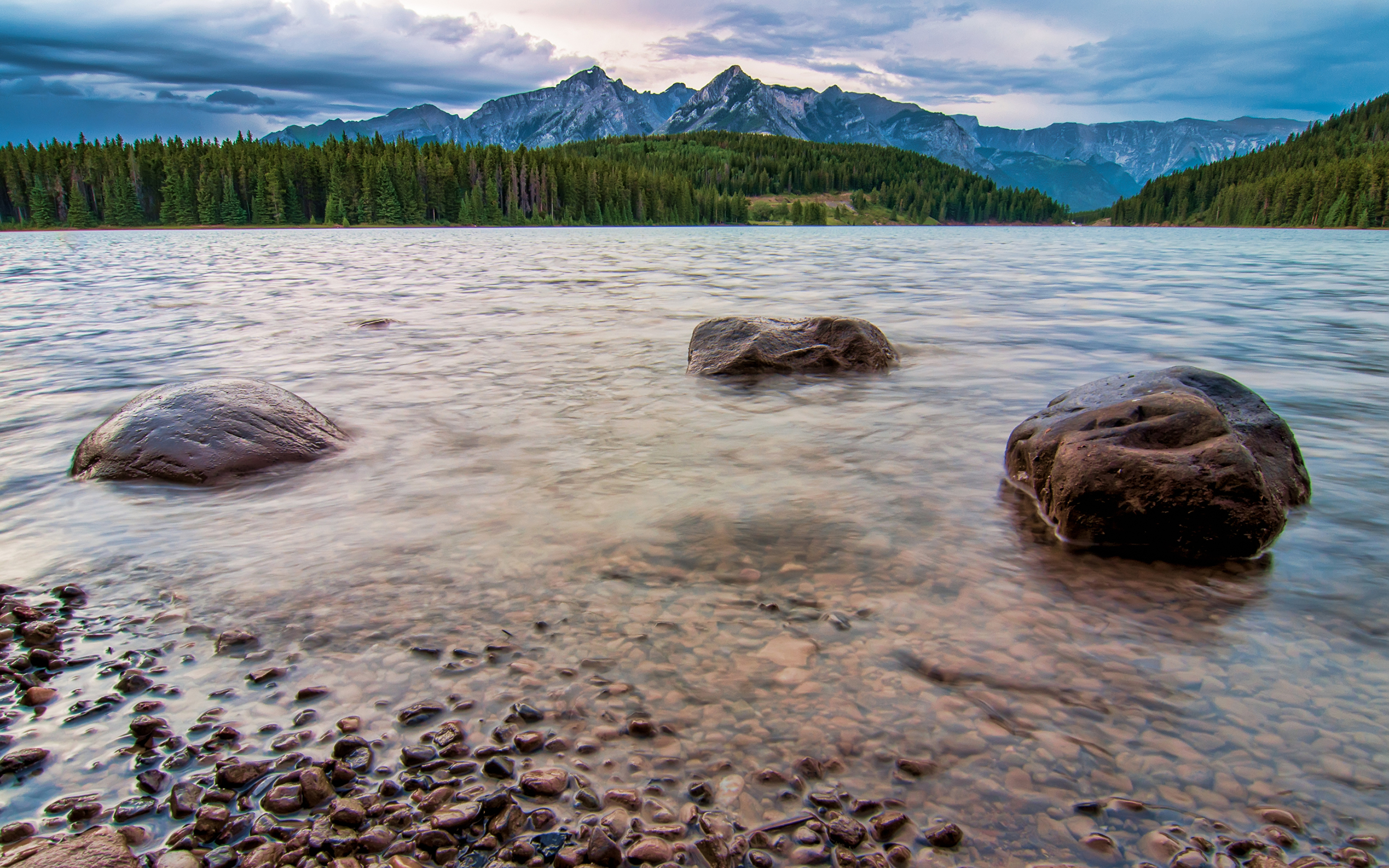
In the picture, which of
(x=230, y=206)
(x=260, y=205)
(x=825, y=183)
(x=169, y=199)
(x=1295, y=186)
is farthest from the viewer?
(x=825, y=183)

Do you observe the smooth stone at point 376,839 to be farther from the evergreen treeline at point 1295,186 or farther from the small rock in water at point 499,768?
the evergreen treeline at point 1295,186

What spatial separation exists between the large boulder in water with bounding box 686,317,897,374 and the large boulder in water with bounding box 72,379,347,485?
5.48 metres

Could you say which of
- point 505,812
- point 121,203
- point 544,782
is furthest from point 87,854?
point 121,203

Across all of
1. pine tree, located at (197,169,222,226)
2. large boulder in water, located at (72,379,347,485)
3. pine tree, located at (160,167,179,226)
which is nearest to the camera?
large boulder in water, located at (72,379,347,485)

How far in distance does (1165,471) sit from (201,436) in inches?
303

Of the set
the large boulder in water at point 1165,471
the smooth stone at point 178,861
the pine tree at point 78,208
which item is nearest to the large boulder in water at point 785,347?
the large boulder in water at point 1165,471

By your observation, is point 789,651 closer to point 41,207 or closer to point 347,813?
point 347,813

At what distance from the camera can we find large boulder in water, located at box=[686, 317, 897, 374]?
10969mm

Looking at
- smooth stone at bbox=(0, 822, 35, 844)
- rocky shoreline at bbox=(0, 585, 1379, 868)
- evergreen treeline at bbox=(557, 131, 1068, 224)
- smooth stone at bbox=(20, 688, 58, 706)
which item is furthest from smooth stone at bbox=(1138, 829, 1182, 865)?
evergreen treeline at bbox=(557, 131, 1068, 224)

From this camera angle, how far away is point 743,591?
14.5 ft

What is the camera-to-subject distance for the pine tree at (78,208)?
96.4 meters

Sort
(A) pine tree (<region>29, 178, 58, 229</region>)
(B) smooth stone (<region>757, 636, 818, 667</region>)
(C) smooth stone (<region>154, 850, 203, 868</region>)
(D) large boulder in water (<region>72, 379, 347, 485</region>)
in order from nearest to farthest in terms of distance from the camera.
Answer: (C) smooth stone (<region>154, 850, 203, 868</region>), (B) smooth stone (<region>757, 636, 818, 667</region>), (D) large boulder in water (<region>72, 379, 347, 485</region>), (A) pine tree (<region>29, 178, 58, 229</region>)

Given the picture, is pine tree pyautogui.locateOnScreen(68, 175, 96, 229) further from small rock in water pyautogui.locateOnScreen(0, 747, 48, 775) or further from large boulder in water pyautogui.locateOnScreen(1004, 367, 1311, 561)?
large boulder in water pyautogui.locateOnScreen(1004, 367, 1311, 561)

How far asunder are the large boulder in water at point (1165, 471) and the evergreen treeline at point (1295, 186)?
12837 cm
